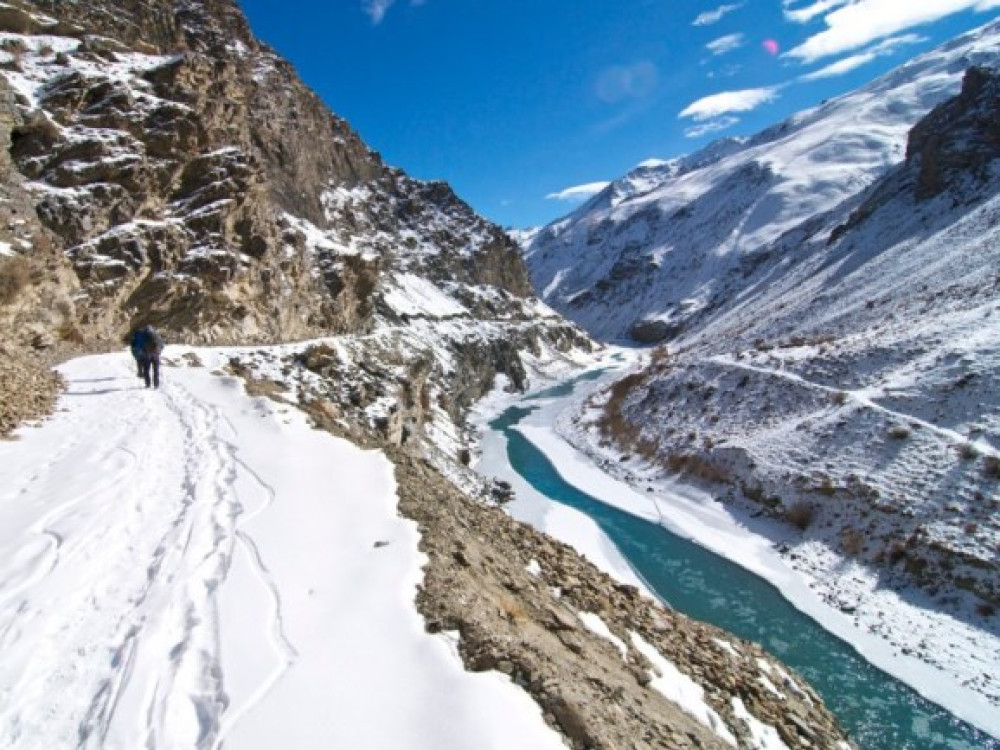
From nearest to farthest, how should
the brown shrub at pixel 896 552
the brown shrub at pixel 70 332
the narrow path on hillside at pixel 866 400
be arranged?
the brown shrub at pixel 896 552 < the brown shrub at pixel 70 332 < the narrow path on hillside at pixel 866 400

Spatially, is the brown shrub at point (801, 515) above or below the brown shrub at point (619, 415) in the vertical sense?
below

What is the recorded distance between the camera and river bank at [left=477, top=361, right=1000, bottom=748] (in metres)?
18.5

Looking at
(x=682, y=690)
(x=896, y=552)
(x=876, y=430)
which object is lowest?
(x=896, y=552)

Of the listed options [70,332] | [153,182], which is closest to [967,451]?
[70,332]

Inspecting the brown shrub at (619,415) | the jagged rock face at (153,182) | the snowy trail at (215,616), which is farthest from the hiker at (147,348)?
the brown shrub at (619,415)

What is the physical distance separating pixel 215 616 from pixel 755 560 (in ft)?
85.9

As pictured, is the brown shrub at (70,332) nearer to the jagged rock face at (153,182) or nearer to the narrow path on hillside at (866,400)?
the jagged rock face at (153,182)

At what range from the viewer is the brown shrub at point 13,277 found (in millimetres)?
21844

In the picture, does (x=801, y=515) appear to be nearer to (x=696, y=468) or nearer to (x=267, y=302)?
(x=696, y=468)

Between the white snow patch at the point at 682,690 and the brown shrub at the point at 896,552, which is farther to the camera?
the brown shrub at the point at 896,552

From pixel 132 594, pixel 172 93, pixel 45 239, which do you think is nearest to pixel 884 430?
pixel 132 594

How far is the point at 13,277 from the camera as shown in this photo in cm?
2241

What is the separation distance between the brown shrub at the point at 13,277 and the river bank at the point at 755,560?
23812 millimetres

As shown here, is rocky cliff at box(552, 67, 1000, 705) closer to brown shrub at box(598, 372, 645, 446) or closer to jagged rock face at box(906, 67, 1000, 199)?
brown shrub at box(598, 372, 645, 446)
